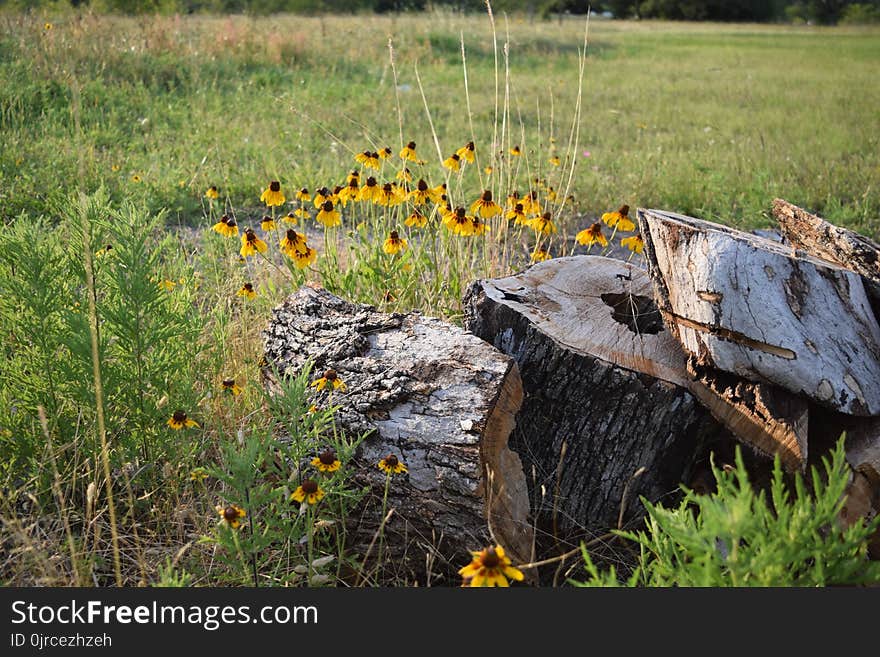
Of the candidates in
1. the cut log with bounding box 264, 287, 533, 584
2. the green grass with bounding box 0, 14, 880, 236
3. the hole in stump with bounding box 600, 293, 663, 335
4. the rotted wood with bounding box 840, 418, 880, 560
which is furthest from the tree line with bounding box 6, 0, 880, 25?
the rotted wood with bounding box 840, 418, 880, 560

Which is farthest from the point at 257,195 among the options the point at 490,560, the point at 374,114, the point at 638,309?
the point at 490,560

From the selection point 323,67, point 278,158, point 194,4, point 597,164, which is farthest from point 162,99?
point 194,4

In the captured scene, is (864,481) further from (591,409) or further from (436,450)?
(436,450)

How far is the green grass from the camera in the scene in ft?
18.2

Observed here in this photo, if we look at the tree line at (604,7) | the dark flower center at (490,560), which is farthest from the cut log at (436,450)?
the tree line at (604,7)

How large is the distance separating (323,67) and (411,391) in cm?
833

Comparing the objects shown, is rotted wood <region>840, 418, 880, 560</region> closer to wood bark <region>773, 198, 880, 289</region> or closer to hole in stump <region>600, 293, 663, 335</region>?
wood bark <region>773, 198, 880, 289</region>

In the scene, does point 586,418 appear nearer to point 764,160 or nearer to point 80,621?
point 80,621

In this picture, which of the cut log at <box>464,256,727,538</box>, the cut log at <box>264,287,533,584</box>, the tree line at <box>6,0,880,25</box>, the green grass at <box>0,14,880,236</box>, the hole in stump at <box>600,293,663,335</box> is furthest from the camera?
the tree line at <box>6,0,880,25</box>

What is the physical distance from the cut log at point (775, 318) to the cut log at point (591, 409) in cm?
17

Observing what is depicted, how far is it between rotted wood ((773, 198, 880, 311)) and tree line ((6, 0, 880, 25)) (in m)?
1.41

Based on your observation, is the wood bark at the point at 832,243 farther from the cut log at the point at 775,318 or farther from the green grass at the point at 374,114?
the green grass at the point at 374,114

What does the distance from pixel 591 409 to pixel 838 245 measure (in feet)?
3.28

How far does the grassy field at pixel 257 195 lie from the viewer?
2006mm
